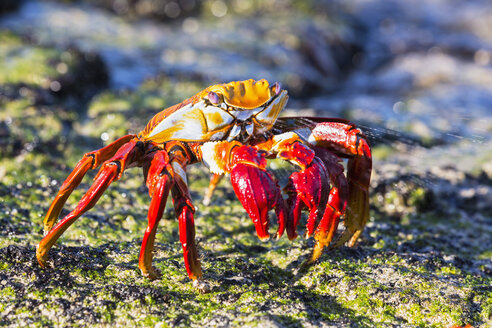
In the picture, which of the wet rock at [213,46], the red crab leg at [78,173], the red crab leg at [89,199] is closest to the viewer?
the red crab leg at [89,199]

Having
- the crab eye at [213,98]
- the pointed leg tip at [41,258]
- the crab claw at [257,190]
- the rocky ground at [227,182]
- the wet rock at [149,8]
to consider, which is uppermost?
the crab eye at [213,98]

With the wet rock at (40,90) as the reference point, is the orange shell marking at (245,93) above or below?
above

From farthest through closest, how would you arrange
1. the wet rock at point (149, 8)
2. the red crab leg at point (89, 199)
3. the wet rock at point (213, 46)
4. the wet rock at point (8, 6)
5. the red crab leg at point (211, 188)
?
the wet rock at point (149, 8)
the wet rock at point (8, 6)
the wet rock at point (213, 46)
the red crab leg at point (211, 188)
the red crab leg at point (89, 199)

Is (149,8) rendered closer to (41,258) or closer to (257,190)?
(41,258)

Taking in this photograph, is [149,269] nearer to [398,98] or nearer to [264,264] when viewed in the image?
[264,264]

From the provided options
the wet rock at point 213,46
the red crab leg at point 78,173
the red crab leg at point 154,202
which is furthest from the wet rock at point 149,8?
the red crab leg at point 154,202

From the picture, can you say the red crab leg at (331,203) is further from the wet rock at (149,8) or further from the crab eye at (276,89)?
the wet rock at (149,8)

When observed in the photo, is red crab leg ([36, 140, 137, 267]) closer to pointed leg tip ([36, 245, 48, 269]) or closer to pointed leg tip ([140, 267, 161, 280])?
pointed leg tip ([36, 245, 48, 269])

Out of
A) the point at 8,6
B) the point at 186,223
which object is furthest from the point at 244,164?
the point at 8,6

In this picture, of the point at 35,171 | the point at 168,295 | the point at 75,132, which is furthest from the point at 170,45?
the point at 168,295
